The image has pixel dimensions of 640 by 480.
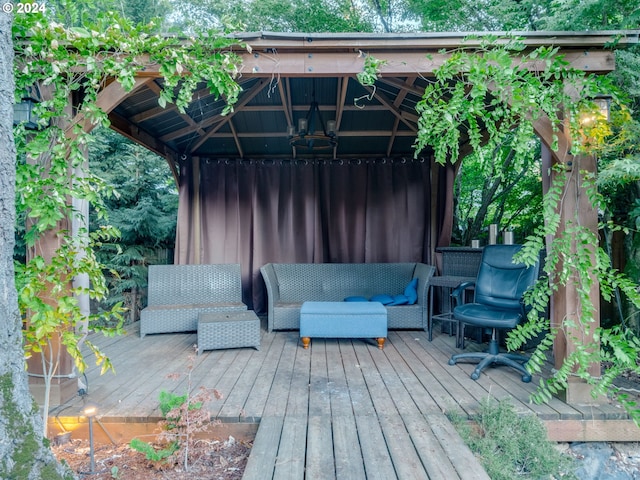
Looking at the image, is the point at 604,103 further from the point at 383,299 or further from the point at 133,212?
the point at 133,212

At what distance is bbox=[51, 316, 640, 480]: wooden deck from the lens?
5.75 ft

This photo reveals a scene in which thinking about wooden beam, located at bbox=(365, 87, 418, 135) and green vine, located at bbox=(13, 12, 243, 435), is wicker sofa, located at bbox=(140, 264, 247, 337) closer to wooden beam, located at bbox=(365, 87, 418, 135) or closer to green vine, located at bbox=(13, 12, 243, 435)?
green vine, located at bbox=(13, 12, 243, 435)

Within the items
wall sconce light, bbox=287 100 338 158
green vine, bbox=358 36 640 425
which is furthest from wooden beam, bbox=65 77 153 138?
green vine, bbox=358 36 640 425

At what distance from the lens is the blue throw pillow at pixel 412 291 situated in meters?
4.38

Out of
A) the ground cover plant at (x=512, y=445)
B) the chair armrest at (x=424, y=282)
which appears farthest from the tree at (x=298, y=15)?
the ground cover plant at (x=512, y=445)

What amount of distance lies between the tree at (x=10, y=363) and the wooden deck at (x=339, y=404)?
725 mm

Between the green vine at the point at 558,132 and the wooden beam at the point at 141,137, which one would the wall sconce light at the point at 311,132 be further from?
the wooden beam at the point at 141,137

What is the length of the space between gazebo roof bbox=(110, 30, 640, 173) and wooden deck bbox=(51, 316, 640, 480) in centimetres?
203

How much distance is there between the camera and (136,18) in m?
7.12

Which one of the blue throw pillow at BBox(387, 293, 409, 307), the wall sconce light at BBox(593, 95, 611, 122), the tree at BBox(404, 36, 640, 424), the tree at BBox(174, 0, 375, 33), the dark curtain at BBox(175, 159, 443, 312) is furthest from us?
the tree at BBox(174, 0, 375, 33)

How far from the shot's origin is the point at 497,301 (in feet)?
10.5

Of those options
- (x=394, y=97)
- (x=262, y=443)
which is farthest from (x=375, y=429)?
(x=394, y=97)

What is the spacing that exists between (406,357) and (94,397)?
2.43 m

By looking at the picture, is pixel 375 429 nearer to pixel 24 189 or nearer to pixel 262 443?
pixel 262 443
